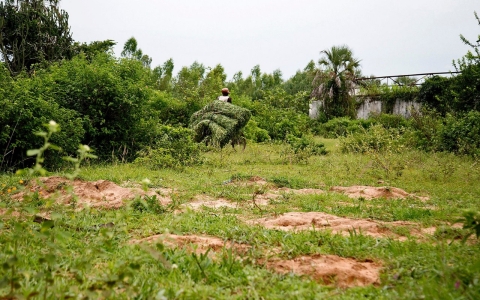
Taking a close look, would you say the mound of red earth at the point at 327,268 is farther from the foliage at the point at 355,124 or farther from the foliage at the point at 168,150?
the foliage at the point at 355,124

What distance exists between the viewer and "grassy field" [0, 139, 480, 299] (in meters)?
2.24

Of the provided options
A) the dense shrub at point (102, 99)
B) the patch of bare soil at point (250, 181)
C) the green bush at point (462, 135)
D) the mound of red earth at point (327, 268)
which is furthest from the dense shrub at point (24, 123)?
the green bush at point (462, 135)

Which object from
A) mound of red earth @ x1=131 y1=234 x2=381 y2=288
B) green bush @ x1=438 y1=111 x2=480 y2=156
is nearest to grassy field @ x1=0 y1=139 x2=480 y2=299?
mound of red earth @ x1=131 y1=234 x2=381 y2=288

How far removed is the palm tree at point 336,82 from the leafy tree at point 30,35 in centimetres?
1684

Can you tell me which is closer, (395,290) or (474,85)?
(395,290)

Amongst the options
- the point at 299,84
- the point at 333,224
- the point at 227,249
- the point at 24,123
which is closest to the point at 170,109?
the point at 24,123

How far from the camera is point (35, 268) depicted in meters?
2.82

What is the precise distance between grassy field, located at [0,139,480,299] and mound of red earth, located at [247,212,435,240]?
0.20ft

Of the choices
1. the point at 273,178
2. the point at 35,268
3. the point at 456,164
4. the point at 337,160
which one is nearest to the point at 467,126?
the point at 456,164

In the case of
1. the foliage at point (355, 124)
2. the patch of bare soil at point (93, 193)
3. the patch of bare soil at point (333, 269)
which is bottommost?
the patch of bare soil at point (333, 269)

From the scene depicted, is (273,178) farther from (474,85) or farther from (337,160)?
(474,85)

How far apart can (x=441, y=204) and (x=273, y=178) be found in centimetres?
319

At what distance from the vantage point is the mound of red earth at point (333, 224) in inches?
153

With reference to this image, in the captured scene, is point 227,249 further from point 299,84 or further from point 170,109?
point 299,84
